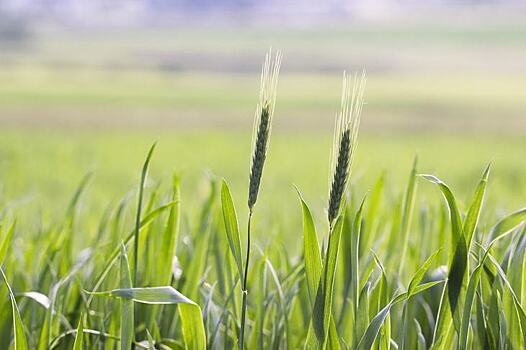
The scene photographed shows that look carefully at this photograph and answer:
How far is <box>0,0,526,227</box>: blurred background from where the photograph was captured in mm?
8516

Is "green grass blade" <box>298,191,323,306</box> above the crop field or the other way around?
above

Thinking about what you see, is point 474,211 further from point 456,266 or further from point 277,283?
point 277,283

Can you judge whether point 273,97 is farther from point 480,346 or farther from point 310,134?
point 310,134

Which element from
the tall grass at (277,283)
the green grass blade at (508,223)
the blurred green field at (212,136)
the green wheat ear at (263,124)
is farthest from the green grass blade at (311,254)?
the green grass blade at (508,223)

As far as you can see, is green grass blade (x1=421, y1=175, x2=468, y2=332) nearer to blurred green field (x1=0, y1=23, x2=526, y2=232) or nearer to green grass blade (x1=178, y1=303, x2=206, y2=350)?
blurred green field (x1=0, y1=23, x2=526, y2=232)

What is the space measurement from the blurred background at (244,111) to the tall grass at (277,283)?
0.38ft

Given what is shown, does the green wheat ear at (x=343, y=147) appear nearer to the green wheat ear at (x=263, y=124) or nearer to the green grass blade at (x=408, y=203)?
the green wheat ear at (x=263, y=124)

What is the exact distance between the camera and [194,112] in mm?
20812

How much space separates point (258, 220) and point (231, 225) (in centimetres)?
231

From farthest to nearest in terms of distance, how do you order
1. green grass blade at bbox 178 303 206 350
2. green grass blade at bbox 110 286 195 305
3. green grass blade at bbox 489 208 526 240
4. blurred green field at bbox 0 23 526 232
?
1. blurred green field at bbox 0 23 526 232
2. green grass blade at bbox 489 208 526 240
3. green grass blade at bbox 178 303 206 350
4. green grass blade at bbox 110 286 195 305

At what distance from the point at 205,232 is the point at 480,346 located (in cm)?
51

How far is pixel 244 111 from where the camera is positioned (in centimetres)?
2162

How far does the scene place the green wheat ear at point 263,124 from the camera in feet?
2.89

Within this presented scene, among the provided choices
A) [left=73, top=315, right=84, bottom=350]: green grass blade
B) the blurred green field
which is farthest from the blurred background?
[left=73, top=315, right=84, bottom=350]: green grass blade
